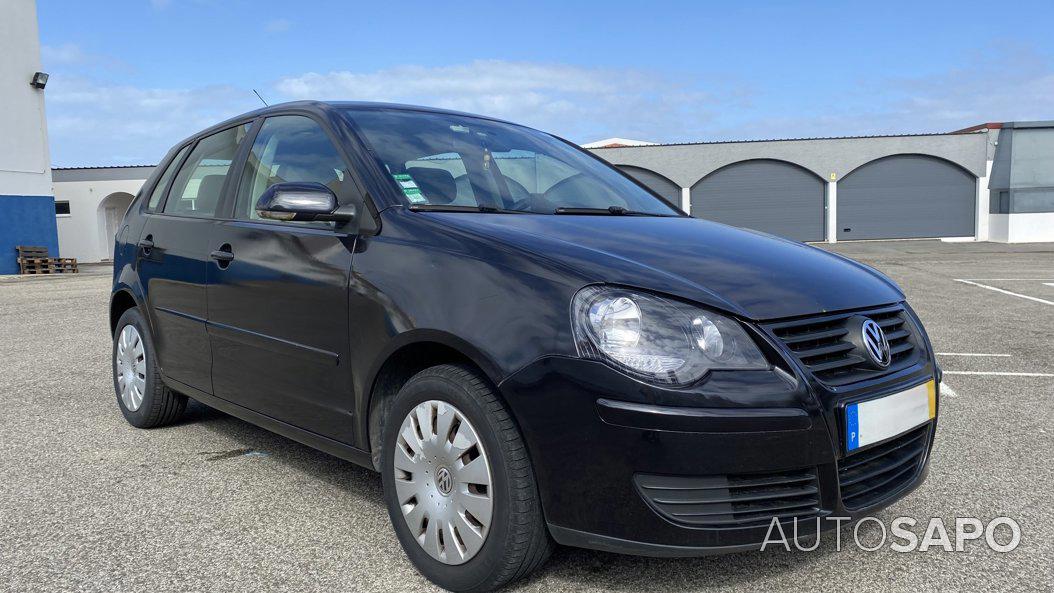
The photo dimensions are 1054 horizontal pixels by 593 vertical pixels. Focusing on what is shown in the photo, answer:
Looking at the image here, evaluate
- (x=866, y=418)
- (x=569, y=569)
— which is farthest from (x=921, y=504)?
(x=569, y=569)

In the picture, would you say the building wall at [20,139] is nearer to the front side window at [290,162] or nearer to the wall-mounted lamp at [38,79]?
the wall-mounted lamp at [38,79]

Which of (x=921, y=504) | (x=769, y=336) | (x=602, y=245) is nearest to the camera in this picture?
(x=769, y=336)

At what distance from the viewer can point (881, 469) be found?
2.36 m

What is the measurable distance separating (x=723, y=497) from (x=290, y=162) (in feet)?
7.24

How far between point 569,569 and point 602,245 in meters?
1.02

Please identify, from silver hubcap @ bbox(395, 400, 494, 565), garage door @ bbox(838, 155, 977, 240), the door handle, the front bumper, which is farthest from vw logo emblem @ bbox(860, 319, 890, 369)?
garage door @ bbox(838, 155, 977, 240)

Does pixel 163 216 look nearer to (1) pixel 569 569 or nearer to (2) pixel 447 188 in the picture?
(2) pixel 447 188

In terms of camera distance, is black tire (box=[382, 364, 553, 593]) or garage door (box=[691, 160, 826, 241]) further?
garage door (box=[691, 160, 826, 241])

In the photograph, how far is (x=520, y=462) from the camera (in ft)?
7.22

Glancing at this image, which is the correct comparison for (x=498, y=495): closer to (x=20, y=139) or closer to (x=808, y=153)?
(x=20, y=139)

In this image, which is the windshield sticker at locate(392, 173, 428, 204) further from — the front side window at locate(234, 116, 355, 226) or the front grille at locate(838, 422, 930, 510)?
the front grille at locate(838, 422, 930, 510)

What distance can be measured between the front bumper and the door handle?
1695 millimetres

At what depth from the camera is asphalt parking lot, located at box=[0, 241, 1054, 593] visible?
99.7 inches

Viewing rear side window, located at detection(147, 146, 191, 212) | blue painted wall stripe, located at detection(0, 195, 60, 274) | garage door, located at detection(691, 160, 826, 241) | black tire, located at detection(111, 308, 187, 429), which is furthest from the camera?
garage door, located at detection(691, 160, 826, 241)
